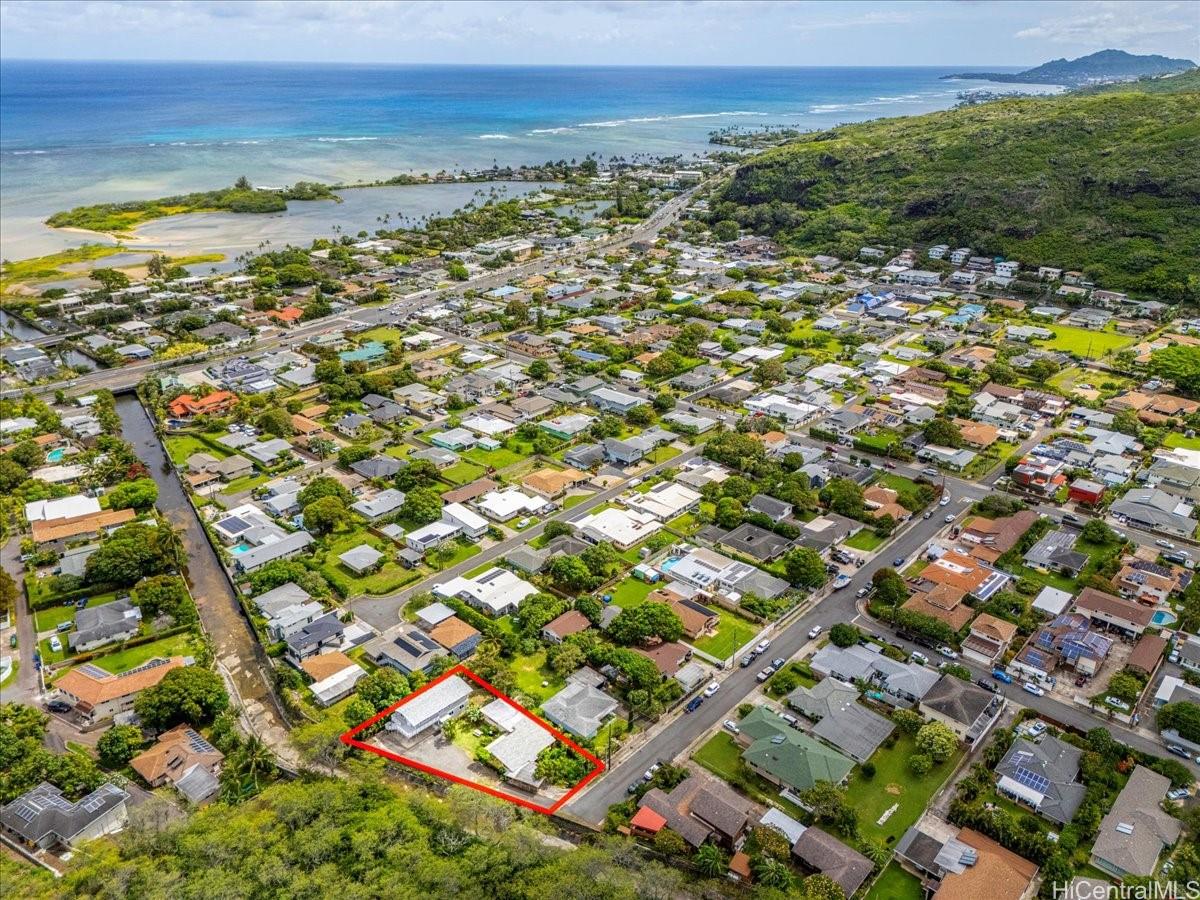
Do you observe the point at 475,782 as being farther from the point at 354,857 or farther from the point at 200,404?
the point at 200,404

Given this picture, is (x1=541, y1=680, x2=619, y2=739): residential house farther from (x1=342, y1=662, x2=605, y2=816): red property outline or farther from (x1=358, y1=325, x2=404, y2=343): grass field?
(x1=358, y1=325, x2=404, y2=343): grass field

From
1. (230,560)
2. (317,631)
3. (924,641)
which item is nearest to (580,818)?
(317,631)

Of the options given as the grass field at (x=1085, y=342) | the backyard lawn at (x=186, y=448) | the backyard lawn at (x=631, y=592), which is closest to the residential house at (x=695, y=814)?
the backyard lawn at (x=631, y=592)

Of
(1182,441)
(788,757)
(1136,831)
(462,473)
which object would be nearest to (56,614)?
(462,473)

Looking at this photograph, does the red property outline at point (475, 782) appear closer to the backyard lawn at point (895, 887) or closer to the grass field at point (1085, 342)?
the backyard lawn at point (895, 887)

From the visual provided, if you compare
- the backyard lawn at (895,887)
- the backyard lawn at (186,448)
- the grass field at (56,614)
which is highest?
the backyard lawn at (186,448)
